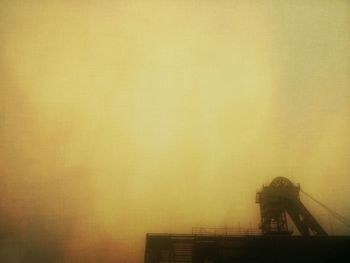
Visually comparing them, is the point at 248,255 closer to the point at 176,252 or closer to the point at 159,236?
the point at 176,252

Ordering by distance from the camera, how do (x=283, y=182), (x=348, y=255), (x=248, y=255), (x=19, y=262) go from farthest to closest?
(x=19, y=262) < (x=283, y=182) < (x=248, y=255) < (x=348, y=255)

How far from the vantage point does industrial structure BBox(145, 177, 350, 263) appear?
20.6 metres

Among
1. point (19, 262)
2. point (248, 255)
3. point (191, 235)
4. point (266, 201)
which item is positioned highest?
point (266, 201)

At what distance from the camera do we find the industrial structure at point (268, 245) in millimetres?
20641

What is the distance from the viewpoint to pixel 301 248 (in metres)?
20.9

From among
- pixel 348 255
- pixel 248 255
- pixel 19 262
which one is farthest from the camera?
pixel 19 262

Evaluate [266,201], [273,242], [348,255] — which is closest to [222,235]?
[273,242]

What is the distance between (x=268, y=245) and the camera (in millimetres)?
21422

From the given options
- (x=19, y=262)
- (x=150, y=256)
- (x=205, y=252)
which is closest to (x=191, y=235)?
(x=205, y=252)

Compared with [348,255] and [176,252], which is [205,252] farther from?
[348,255]

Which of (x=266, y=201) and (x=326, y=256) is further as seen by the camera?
(x=266, y=201)

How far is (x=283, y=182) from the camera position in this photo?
24906 millimetres

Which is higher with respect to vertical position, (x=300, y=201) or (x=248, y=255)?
(x=300, y=201)

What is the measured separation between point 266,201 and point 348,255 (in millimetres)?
7243
